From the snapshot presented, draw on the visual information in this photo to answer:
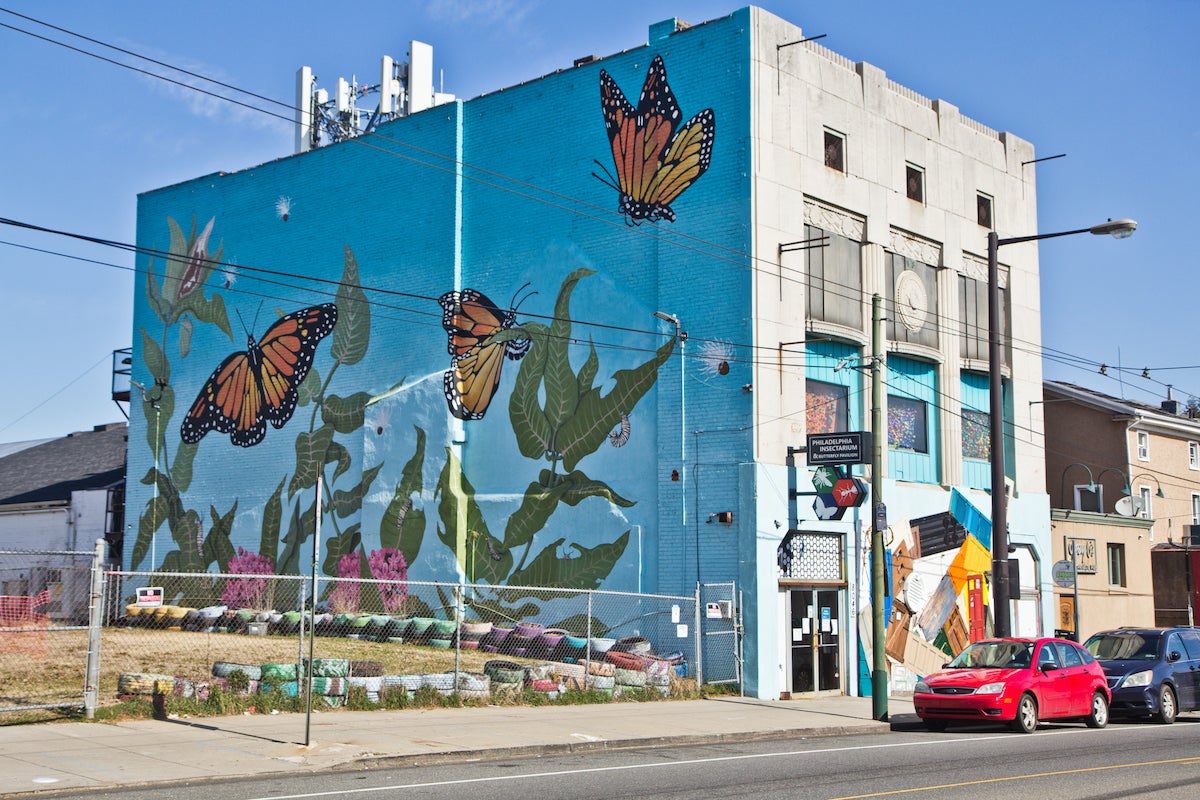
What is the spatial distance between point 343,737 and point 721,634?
11.4 m

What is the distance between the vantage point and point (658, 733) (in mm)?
18359

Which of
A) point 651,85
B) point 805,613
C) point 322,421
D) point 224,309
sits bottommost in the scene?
point 805,613

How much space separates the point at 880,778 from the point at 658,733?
17.0 feet

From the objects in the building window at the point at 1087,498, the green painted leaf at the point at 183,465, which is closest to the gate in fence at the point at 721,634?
the green painted leaf at the point at 183,465

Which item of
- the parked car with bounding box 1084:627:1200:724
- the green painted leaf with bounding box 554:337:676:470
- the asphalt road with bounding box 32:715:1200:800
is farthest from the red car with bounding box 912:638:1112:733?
the green painted leaf with bounding box 554:337:676:470

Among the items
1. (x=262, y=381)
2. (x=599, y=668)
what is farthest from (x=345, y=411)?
(x=599, y=668)

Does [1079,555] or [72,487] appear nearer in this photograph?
[1079,555]

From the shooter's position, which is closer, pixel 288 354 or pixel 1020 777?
pixel 1020 777

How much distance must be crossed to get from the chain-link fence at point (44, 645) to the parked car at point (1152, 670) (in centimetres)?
1724

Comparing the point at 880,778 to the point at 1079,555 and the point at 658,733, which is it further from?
the point at 1079,555

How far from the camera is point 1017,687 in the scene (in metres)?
20.1

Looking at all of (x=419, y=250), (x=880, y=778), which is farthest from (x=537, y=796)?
(x=419, y=250)

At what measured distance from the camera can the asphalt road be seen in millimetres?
12234

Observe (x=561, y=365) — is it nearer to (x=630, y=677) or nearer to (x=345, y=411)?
(x=345, y=411)
